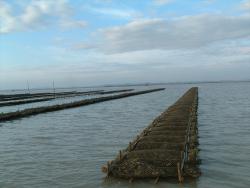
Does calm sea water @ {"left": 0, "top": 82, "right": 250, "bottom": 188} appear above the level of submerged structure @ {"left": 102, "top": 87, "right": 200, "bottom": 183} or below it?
below

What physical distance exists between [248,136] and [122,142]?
5.67m

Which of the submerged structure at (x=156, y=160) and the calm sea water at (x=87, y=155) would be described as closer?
the submerged structure at (x=156, y=160)

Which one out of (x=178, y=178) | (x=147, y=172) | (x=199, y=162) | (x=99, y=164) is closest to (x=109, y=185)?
(x=147, y=172)

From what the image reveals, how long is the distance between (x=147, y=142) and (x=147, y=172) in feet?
10.8

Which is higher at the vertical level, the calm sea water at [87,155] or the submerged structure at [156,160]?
the submerged structure at [156,160]

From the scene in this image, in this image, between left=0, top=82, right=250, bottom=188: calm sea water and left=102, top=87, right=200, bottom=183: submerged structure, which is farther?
left=0, top=82, right=250, bottom=188: calm sea water

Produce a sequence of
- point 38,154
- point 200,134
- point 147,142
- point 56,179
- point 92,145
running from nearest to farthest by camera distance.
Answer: point 56,179 < point 147,142 < point 38,154 < point 92,145 < point 200,134

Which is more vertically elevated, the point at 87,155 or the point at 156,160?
the point at 156,160

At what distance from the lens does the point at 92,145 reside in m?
16.0

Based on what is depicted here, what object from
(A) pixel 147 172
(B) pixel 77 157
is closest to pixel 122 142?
(B) pixel 77 157

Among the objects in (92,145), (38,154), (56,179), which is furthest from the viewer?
(92,145)

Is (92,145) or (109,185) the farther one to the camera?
(92,145)

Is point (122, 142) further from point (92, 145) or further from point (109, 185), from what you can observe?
point (109, 185)

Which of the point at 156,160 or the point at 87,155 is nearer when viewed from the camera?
the point at 156,160
